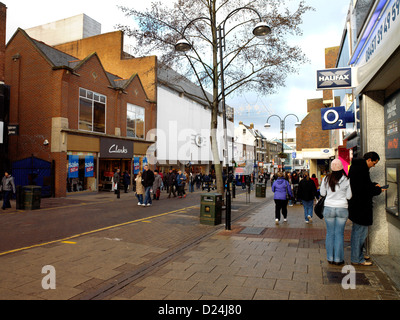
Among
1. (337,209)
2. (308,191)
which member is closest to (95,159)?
(308,191)

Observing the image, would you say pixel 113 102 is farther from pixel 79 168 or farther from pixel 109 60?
pixel 109 60

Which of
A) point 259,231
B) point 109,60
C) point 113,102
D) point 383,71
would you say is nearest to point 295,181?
point 259,231

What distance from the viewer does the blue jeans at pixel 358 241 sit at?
4.63 metres

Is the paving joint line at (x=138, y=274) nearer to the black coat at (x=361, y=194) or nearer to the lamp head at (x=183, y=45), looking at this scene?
the black coat at (x=361, y=194)

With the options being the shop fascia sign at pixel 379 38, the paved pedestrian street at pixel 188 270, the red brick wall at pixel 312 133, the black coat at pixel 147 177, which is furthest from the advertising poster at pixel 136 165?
the red brick wall at pixel 312 133

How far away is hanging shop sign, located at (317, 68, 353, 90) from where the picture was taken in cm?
622

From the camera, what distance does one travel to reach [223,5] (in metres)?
12.5

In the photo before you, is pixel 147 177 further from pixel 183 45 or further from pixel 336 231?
pixel 336 231

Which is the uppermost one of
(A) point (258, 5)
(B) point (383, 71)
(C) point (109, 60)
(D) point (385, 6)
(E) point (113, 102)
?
(C) point (109, 60)

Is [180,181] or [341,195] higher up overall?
[341,195]

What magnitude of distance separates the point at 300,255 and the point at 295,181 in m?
10.9

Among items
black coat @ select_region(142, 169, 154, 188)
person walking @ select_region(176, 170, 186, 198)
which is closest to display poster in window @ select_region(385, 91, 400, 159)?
black coat @ select_region(142, 169, 154, 188)

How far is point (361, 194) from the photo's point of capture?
Answer: 4570mm

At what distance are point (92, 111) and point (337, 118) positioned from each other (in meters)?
17.2
